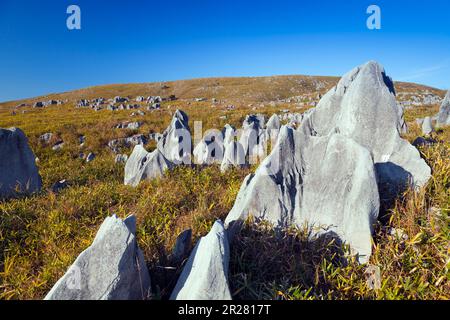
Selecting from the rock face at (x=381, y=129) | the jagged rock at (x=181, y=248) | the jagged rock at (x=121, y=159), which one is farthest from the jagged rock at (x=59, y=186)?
the rock face at (x=381, y=129)

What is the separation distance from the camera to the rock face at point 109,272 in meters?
2.83

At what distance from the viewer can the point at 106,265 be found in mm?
2963

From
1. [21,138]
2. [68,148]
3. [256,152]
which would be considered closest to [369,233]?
[256,152]

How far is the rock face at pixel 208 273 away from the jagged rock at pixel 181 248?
0.70 metres

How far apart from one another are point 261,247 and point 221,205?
1.97 m

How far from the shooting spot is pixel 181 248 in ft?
13.5

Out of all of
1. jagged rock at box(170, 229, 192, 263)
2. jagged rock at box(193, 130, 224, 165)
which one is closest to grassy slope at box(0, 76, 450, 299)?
jagged rock at box(170, 229, 192, 263)

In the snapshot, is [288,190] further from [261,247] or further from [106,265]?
[106,265]

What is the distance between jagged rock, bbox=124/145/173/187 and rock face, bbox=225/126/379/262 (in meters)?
4.15

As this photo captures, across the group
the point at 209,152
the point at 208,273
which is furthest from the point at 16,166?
the point at 208,273

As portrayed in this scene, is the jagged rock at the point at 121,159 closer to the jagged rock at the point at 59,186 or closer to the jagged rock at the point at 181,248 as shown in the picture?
the jagged rock at the point at 59,186

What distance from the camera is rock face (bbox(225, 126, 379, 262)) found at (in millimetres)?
4027

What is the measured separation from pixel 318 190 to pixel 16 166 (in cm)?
935

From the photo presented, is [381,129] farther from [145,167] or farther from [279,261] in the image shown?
[145,167]
